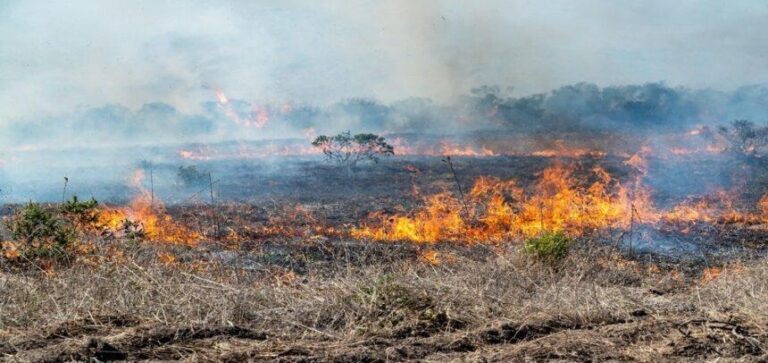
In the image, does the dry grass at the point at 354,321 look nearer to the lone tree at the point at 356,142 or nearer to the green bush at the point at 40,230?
the green bush at the point at 40,230

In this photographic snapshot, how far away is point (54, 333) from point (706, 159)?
52.7m

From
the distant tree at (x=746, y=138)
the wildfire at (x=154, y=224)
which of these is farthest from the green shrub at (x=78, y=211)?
the distant tree at (x=746, y=138)

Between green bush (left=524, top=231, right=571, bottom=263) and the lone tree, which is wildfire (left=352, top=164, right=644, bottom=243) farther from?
the lone tree

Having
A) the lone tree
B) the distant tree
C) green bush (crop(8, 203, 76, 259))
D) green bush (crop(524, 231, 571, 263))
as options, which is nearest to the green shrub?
green bush (crop(8, 203, 76, 259))

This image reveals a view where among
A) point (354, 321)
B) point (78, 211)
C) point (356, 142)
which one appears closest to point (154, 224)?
point (78, 211)

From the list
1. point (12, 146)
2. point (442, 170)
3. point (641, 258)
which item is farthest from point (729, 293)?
point (12, 146)

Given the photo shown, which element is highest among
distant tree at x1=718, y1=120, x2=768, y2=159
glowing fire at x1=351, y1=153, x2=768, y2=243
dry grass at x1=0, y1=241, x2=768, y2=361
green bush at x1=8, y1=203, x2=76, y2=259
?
distant tree at x1=718, y1=120, x2=768, y2=159

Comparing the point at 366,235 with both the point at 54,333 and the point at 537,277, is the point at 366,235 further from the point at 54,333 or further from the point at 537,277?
the point at 54,333

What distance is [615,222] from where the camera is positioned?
1947cm

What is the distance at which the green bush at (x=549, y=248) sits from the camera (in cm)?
1042

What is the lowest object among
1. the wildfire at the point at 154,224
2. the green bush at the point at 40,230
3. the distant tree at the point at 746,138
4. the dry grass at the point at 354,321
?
the wildfire at the point at 154,224

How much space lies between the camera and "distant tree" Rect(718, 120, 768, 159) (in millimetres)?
50156

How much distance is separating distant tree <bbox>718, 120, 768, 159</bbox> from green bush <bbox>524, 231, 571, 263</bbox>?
46409 mm

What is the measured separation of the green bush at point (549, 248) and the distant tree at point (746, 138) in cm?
4641
